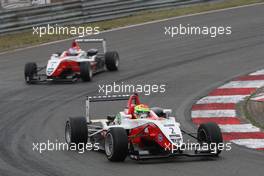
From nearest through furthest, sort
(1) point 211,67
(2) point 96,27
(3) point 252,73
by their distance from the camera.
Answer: (3) point 252,73, (1) point 211,67, (2) point 96,27

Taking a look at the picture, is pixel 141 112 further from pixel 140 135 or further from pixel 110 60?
pixel 110 60

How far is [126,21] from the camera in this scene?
28.0m

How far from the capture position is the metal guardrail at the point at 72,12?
26.7 meters

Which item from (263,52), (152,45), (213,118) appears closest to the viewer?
(213,118)

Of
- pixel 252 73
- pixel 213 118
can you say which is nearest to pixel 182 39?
pixel 252 73

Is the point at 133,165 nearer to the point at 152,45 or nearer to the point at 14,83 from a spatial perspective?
the point at 14,83

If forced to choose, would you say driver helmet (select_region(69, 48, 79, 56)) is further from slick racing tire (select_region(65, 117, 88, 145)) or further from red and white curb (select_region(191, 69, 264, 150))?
slick racing tire (select_region(65, 117, 88, 145))

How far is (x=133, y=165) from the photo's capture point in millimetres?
11508

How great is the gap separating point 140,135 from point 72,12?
1611 centimetres

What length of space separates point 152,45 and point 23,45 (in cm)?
412

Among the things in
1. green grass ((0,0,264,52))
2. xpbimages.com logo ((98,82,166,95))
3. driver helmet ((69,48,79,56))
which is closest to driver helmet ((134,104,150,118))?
xpbimages.com logo ((98,82,166,95))

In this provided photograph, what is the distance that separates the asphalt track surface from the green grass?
86 cm

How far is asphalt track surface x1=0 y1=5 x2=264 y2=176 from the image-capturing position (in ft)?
37.4

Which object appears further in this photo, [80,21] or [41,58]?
[80,21]
